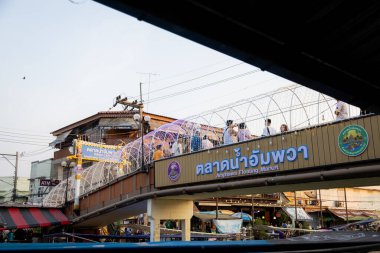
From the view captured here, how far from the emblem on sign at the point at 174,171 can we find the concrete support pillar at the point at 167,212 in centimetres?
173

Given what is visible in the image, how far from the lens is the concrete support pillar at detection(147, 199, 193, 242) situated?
19328mm

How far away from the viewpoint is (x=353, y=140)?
12.2 m

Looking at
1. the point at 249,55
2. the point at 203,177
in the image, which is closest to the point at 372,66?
the point at 249,55

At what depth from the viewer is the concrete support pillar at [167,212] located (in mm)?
19328

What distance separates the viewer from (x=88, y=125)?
151 feet

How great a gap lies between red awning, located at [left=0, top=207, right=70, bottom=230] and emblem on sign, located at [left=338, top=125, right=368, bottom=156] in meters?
17.8

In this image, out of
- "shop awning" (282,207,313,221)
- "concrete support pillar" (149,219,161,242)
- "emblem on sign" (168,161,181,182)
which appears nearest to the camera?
"emblem on sign" (168,161,181,182)

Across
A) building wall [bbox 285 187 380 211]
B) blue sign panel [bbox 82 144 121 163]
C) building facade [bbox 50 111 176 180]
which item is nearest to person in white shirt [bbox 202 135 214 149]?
blue sign panel [bbox 82 144 121 163]

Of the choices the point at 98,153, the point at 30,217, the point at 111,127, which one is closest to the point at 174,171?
the point at 30,217

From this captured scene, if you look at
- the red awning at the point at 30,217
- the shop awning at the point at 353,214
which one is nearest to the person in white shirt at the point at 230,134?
the red awning at the point at 30,217

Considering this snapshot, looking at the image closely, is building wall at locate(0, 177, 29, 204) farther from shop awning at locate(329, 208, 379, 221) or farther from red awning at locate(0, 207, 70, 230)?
shop awning at locate(329, 208, 379, 221)

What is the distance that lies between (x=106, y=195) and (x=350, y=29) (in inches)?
786

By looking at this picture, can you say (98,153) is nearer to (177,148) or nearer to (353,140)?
(177,148)

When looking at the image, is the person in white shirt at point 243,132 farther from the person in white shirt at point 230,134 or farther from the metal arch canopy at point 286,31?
the metal arch canopy at point 286,31
